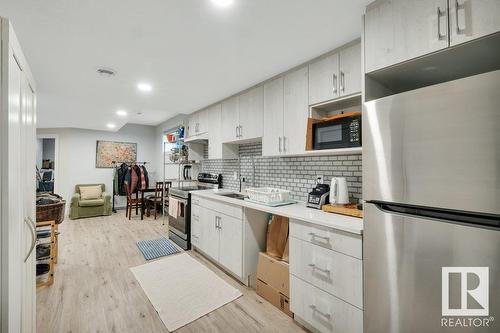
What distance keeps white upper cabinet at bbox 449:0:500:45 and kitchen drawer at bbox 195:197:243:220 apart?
6.64 ft

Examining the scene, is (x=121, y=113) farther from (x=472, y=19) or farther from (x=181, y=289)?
(x=472, y=19)

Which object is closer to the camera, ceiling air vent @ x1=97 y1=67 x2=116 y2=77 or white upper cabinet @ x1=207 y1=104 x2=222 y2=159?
ceiling air vent @ x1=97 y1=67 x2=116 y2=77

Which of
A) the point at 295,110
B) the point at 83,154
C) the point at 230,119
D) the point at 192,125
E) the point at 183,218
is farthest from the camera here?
the point at 83,154

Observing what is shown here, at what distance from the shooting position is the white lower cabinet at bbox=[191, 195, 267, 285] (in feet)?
7.71

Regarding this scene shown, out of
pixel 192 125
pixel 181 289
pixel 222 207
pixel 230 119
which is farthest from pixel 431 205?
pixel 192 125

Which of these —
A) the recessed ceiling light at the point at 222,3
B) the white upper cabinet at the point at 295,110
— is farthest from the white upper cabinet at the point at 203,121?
the recessed ceiling light at the point at 222,3

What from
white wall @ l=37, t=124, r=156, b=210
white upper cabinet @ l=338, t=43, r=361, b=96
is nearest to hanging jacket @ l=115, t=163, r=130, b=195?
white wall @ l=37, t=124, r=156, b=210

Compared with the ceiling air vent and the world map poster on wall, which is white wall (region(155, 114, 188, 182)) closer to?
the world map poster on wall

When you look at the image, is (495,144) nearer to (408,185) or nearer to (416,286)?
(408,185)

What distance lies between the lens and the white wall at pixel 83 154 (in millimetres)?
5852

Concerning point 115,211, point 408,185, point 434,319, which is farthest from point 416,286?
point 115,211

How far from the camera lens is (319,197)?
80.3 inches

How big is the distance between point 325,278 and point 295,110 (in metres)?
1.51

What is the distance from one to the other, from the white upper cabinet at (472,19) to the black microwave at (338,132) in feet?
2.33
